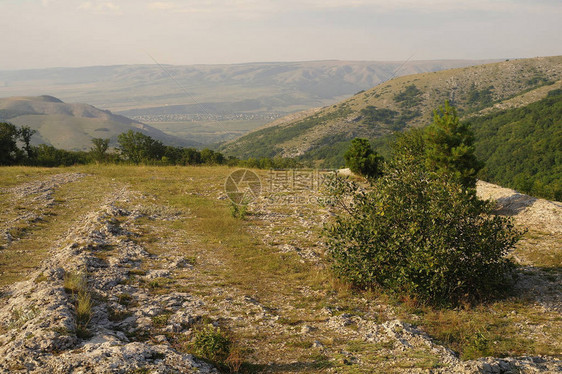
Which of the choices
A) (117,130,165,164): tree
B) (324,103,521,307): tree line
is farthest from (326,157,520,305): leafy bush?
(117,130,165,164): tree

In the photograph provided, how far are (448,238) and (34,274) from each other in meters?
12.8

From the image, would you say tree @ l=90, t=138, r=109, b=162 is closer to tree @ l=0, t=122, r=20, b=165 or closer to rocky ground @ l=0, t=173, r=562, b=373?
tree @ l=0, t=122, r=20, b=165

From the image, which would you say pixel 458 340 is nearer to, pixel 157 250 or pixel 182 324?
pixel 182 324

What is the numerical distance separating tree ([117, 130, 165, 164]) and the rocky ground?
32.8m

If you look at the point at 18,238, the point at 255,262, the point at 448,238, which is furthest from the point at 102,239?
the point at 448,238

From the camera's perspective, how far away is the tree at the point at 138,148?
157 feet

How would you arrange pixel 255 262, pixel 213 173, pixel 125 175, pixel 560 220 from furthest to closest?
1. pixel 213 173
2. pixel 125 175
3. pixel 560 220
4. pixel 255 262

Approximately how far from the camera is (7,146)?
3962 centimetres

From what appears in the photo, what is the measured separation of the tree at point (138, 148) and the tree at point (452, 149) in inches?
1486

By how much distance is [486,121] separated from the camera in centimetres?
15925

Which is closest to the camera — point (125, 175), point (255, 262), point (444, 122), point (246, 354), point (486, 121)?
point (246, 354)

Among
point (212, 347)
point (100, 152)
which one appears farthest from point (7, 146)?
point (212, 347)

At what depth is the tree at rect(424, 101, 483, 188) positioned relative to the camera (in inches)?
822

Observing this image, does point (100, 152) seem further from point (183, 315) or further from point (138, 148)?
point (183, 315)
